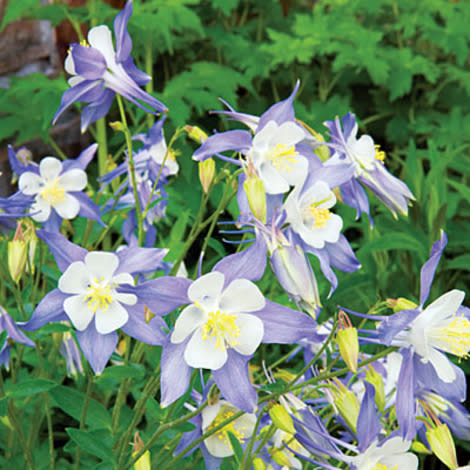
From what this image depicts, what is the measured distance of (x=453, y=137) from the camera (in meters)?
2.35

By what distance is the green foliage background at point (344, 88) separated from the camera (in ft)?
5.32

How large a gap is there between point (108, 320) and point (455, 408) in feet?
1.68

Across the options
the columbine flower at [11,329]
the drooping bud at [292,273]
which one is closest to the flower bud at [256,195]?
the drooping bud at [292,273]

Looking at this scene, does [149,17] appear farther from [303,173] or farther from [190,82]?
[303,173]

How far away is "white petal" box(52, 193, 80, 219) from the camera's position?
1.03m

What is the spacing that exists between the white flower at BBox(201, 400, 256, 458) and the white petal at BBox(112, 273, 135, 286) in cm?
21

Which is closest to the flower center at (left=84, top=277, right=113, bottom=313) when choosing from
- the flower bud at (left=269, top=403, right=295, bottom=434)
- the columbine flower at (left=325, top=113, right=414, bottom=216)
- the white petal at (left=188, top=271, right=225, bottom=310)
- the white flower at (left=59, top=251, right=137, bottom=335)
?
the white flower at (left=59, top=251, right=137, bottom=335)

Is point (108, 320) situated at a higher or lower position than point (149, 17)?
higher

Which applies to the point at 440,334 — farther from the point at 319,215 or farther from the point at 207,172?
the point at 207,172

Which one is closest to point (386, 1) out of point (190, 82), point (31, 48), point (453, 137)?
point (453, 137)

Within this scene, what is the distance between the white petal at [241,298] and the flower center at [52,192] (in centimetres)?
45

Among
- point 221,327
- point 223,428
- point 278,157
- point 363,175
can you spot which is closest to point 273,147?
point 278,157

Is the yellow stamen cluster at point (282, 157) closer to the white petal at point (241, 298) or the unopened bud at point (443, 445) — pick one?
the white petal at point (241, 298)

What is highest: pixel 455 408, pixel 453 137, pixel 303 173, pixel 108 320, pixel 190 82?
pixel 303 173
